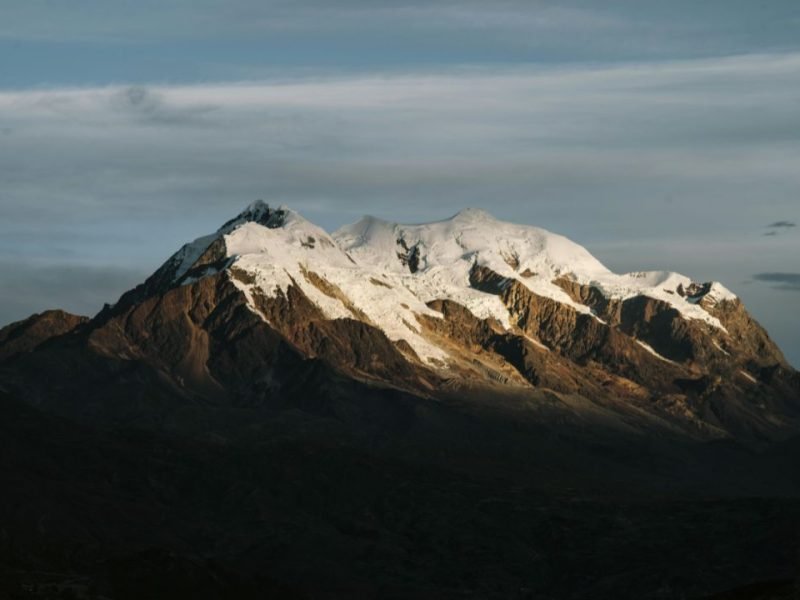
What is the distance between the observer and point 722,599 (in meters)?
198

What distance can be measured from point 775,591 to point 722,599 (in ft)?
16.3

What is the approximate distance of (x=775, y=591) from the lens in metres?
199
